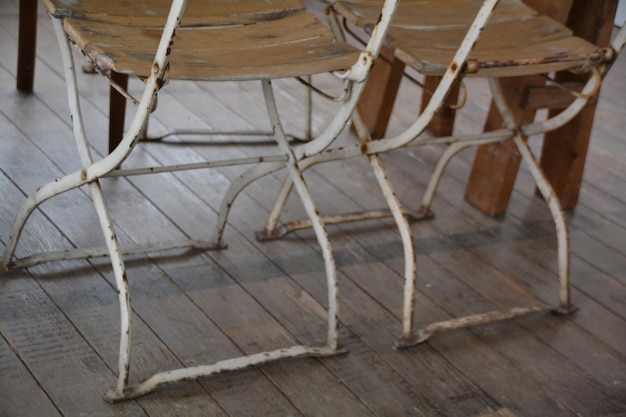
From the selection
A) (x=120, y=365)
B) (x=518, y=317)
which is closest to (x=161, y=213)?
(x=120, y=365)

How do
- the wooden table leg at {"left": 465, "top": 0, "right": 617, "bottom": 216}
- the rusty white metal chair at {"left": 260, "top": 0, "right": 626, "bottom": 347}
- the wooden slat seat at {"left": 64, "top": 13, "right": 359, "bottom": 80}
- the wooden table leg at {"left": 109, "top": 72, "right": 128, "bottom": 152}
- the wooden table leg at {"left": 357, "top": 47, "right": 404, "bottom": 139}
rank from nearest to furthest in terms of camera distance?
the wooden slat seat at {"left": 64, "top": 13, "right": 359, "bottom": 80} < the rusty white metal chair at {"left": 260, "top": 0, "right": 626, "bottom": 347} < the wooden table leg at {"left": 109, "top": 72, "right": 128, "bottom": 152} < the wooden table leg at {"left": 465, "top": 0, "right": 617, "bottom": 216} < the wooden table leg at {"left": 357, "top": 47, "right": 404, "bottom": 139}

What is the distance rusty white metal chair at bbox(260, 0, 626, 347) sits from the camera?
5.58ft

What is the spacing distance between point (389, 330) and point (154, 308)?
1.49ft

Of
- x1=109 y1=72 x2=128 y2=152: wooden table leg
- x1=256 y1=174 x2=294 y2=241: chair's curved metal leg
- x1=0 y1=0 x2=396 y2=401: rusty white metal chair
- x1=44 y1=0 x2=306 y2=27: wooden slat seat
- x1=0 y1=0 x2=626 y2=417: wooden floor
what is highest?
x1=44 y1=0 x2=306 y2=27: wooden slat seat

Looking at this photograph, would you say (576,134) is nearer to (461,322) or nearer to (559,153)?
(559,153)

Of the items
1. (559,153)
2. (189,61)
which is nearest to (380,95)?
(559,153)

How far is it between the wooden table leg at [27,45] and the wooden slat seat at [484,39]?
0.97 m

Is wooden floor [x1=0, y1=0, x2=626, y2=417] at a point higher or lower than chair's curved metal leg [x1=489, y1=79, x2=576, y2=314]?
lower

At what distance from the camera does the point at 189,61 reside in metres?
1.51

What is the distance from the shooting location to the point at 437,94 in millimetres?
1681

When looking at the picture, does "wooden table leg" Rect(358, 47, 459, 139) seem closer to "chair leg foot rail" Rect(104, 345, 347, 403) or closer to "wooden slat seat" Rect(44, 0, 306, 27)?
"wooden slat seat" Rect(44, 0, 306, 27)

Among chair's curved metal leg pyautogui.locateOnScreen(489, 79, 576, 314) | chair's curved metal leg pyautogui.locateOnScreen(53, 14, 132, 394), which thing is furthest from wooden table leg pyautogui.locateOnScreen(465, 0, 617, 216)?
chair's curved metal leg pyautogui.locateOnScreen(53, 14, 132, 394)

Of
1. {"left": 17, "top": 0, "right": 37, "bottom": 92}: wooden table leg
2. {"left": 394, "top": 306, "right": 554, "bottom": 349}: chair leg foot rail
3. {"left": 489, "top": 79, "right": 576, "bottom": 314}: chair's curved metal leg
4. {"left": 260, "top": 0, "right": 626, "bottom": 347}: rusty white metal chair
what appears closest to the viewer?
{"left": 260, "top": 0, "right": 626, "bottom": 347}: rusty white metal chair

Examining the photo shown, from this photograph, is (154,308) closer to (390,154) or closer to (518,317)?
(518,317)
